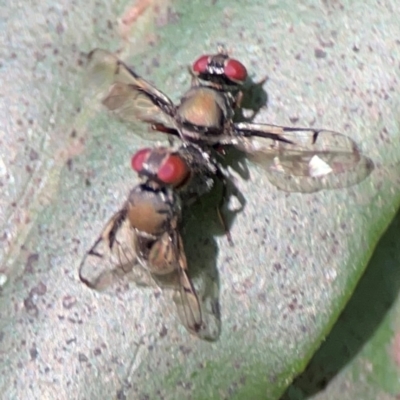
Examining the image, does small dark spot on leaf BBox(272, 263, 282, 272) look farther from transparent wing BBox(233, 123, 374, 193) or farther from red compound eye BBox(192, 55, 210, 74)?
red compound eye BBox(192, 55, 210, 74)

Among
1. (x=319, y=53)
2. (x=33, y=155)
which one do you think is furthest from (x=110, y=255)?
(x=319, y=53)

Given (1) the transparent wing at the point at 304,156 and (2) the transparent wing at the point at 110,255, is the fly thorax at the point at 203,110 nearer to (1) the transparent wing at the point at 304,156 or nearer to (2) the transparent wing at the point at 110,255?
(1) the transparent wing at the point at 304,156

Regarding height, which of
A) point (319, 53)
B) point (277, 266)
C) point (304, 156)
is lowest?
point (277, 266)

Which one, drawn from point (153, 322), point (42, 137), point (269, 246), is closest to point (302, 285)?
point (269, 246)

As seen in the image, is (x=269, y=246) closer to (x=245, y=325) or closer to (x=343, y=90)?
(x=245, y=325)

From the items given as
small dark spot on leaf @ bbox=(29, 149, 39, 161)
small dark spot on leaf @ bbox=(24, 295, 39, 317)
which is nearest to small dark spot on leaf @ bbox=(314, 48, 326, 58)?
small dark spot on leaf @ bbox=(29, 149, 39, 161)

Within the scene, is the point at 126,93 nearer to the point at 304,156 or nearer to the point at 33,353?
the point at 304,156
